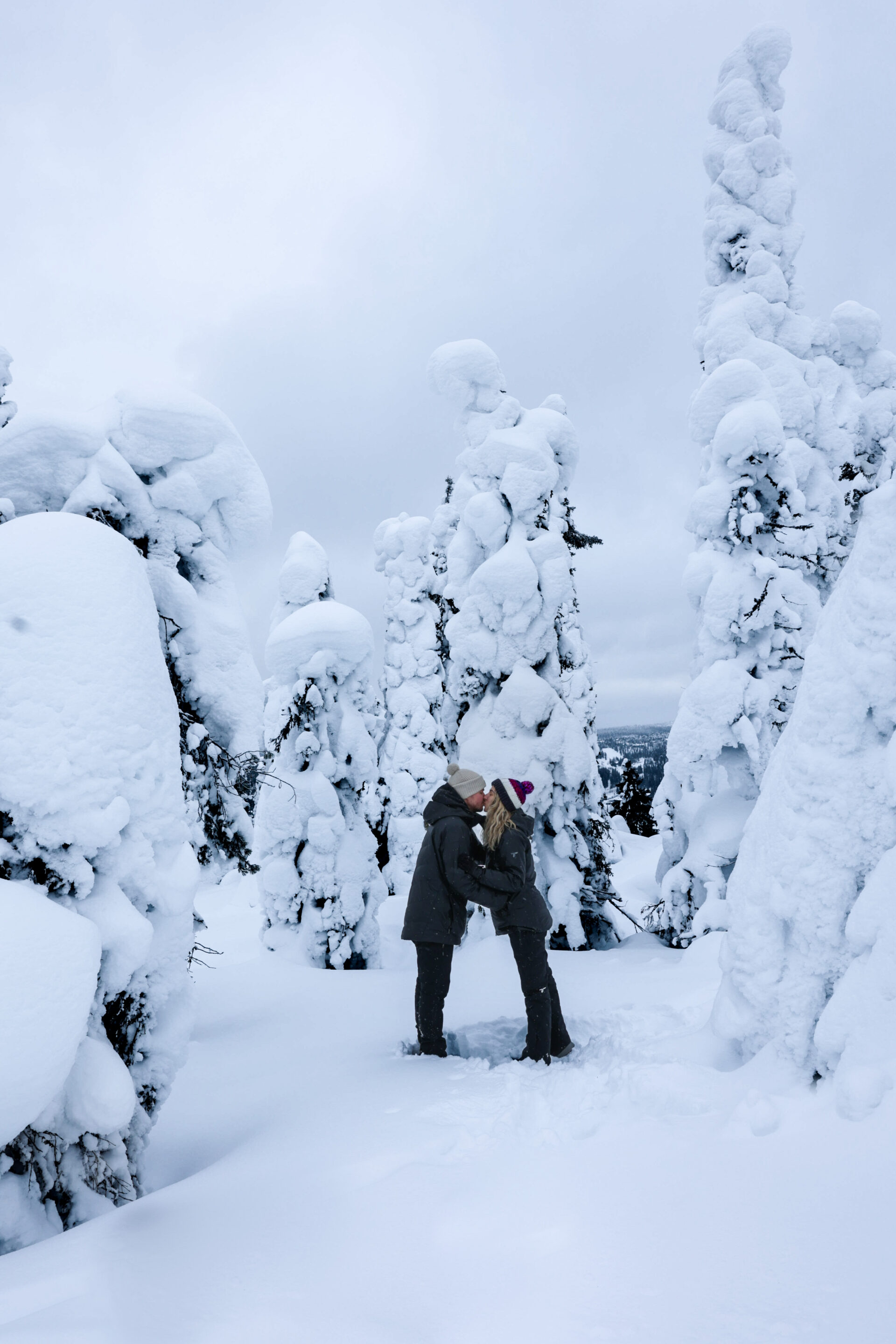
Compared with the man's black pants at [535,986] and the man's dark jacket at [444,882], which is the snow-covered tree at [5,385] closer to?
the man's dark jacket at [444,882]

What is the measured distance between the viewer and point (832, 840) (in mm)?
3887

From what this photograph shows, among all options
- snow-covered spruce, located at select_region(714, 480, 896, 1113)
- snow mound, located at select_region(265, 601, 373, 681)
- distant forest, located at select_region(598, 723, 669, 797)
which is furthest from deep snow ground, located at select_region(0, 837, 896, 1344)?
distant forest, located at select_region(598, 723, 669, 797)

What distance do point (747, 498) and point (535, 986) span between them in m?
8.42

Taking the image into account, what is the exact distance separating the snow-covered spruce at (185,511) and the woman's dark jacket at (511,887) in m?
1.95

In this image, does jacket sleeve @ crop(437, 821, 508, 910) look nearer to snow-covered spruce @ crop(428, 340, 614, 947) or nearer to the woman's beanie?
the woman's beanie

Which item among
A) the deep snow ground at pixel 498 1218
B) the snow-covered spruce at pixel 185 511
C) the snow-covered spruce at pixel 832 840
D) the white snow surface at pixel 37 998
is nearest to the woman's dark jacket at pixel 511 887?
the deep snow ground at pixel 498 1218

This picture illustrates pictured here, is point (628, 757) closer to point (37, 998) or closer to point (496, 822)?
point (496, 822)

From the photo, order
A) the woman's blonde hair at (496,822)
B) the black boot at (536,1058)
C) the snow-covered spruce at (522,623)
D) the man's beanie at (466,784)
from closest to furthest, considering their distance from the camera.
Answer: the black boot at (536,1058) → the woman's blonde hair at (496,822) → the man's beanie at (466,784) → the snow-covered spruce at (522,623)

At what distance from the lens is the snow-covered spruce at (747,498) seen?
→ 1059 centimetres

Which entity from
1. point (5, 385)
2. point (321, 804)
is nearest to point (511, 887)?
point (5, 385)

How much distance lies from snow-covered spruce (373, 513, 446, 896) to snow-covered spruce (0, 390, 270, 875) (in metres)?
15.8

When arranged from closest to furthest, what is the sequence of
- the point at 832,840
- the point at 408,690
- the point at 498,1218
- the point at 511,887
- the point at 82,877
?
the point at 498,1218
the point at 82,877
the point at 832,840
the point at 511,887
the point at 408,690

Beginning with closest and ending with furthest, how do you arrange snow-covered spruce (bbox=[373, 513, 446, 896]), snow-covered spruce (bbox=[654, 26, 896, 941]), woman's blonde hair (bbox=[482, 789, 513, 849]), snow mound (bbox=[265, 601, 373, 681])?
woman's blonde hair (bbox=[482, 789, 513, 849]) → snow-covered spruce (bbox=[654, 26, 896, 941]) → snow mound (bbox=[265, 601, 373, 681]) → snow-covered spruce (bbox=[373, 513, 446, 896])

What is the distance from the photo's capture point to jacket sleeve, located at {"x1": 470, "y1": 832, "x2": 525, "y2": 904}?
5227 millimetres
